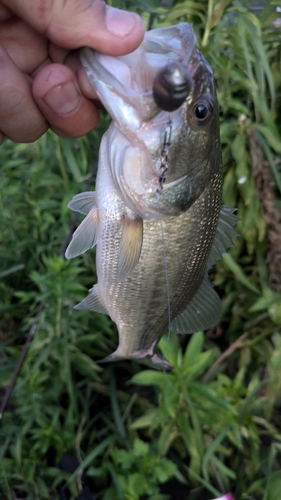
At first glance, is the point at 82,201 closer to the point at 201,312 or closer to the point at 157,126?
the point at 157,126

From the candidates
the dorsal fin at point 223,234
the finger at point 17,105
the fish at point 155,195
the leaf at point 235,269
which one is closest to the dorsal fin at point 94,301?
the fish at point 155,195

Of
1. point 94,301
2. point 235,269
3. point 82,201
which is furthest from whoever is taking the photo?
point 235,269

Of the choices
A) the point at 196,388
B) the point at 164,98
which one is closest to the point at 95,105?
the point at 164,98

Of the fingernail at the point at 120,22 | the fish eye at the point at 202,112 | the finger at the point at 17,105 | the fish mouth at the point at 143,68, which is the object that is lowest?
the finger at the point at 17,105

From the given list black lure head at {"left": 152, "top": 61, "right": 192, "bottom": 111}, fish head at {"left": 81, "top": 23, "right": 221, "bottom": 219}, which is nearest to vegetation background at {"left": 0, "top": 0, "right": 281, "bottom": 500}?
fish head at {"left": 81, "top": 23, "right": 221, "bottom": 219}

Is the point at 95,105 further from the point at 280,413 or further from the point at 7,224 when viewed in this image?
the point at 280,413

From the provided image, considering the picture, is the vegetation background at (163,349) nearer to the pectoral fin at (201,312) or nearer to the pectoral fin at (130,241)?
the pectoral fin at (201,312)

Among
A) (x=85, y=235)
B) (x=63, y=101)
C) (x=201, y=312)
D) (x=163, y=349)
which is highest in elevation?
(x=63, y=101)

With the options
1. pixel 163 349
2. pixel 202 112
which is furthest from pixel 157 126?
pixel 163 349
